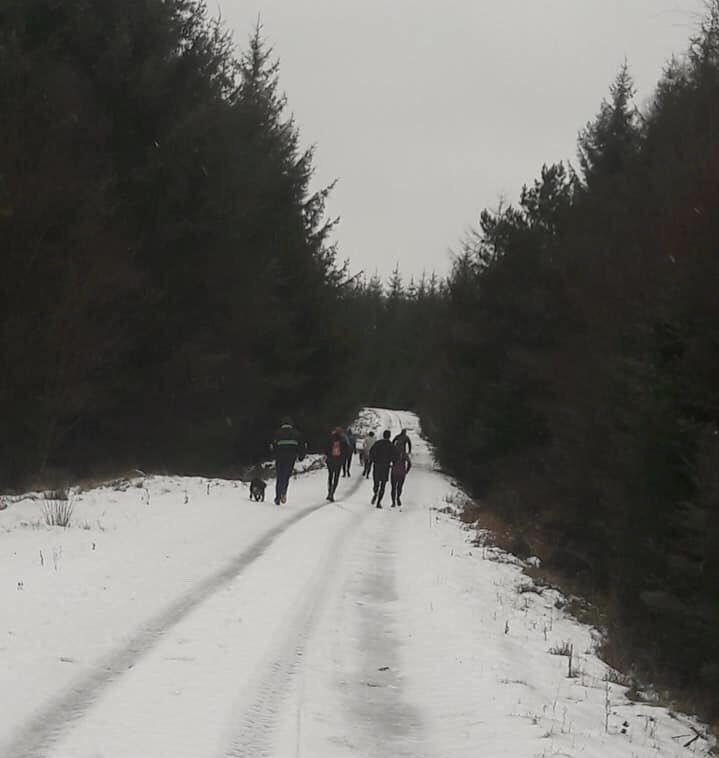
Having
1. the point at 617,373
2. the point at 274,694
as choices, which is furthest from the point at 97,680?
the point at 617,373

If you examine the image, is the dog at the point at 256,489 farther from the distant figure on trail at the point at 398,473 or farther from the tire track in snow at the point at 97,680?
the tire track in snow at the point at 97,680

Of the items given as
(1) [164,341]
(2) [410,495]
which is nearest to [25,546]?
(1) [164,341]

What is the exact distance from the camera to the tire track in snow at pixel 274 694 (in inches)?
216

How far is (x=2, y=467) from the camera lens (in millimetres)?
22766

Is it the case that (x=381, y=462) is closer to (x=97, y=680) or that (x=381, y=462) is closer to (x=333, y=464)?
(x=333, y=464)

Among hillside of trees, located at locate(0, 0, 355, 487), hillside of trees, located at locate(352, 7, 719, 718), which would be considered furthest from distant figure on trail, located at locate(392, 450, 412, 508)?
hillside of trees, located at locate(0, 0, 355, 487)

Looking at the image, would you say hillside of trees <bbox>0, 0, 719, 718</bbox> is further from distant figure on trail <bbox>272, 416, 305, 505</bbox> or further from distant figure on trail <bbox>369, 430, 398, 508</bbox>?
distant figure on trail <bbox>272, 416, 305, 505</bbox>

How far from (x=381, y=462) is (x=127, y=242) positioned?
31.6 feet

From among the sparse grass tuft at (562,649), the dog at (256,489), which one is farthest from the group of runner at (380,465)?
the sparse grass tuft at (562,649)

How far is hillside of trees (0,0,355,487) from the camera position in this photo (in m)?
21.8

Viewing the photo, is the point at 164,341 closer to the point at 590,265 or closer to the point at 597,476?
the point at 590,265

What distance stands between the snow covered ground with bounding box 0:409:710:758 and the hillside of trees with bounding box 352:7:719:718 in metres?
1.50

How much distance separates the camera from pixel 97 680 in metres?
6.50

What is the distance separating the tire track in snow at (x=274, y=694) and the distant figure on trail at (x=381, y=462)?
42.7 feet
